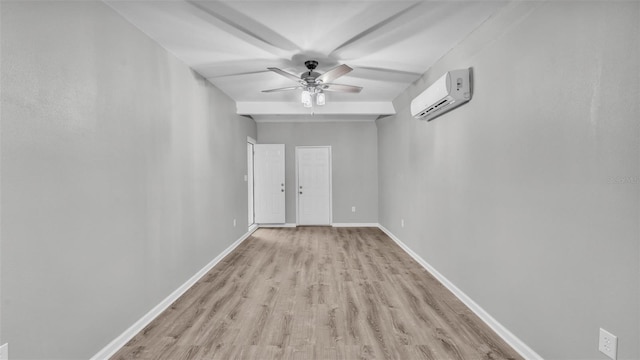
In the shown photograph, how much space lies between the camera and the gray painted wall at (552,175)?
1332mm

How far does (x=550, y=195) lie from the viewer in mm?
1727

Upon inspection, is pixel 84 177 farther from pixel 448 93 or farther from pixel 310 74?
pixel 448 93

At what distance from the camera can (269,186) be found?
6.51 metres

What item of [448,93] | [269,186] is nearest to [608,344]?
[448,93]

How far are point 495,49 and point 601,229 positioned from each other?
4.85 feet

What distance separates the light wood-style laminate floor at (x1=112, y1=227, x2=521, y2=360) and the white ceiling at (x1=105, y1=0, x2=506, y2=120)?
2.38 metres

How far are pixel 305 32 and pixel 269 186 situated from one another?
4359mm

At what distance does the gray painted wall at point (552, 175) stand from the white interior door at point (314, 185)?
151 inches

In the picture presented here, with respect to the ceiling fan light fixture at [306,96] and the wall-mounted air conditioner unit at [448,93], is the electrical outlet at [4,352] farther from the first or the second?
the wall-mounted air conditioner unit at [448,93]

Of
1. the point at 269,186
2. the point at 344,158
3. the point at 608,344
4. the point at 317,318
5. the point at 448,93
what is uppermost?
the point at 448,93

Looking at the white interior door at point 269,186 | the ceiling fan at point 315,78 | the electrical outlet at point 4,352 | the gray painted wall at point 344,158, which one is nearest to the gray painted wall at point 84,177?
the electrical outlet at point 4,352

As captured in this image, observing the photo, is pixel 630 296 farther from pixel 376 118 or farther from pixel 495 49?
pixel 376 118

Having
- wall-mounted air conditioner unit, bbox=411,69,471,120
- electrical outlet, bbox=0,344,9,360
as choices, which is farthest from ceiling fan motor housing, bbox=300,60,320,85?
electrical outlet, bbox=0,344,9,360

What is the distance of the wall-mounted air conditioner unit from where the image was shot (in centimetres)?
258
